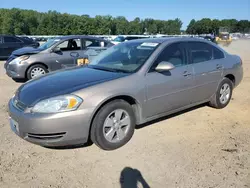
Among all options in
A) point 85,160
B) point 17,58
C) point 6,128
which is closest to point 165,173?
point 85,160

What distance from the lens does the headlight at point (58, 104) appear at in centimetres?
366

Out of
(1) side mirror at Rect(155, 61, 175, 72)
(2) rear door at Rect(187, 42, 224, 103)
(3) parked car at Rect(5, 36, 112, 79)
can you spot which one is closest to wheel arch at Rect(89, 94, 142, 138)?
(1) side mirror at Rect(155, 61, 175, 72)

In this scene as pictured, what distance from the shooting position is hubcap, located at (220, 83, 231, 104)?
5910 millimetres

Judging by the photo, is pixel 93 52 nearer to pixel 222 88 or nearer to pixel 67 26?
pixel 222 88

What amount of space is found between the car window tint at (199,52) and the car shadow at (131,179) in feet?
8.26

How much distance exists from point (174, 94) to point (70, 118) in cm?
188

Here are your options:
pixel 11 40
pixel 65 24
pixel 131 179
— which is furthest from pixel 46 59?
pixel 65 24

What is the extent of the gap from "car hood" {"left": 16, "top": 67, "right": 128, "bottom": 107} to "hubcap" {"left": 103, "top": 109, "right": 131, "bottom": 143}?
507 millimetres

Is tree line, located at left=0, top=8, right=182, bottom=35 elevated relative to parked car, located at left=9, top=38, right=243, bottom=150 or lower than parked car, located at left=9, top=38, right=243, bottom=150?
elevated

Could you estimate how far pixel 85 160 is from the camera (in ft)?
12.3

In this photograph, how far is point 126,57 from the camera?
192 inches

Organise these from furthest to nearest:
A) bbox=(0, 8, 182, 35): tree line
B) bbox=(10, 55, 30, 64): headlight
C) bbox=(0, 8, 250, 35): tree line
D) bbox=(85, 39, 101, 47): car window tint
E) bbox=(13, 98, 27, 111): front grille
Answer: bbox=(0, 8, 250, 35): tree line < bbox=(0, 8, 182, 35): tree line < bbox=(85, 39, 101, 47): car window tint < bbox=(10, 55, 30, 64): headlight < bbox=(13, 98, 27, 111): front grille

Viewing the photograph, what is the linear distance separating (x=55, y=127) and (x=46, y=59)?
5.85 metres

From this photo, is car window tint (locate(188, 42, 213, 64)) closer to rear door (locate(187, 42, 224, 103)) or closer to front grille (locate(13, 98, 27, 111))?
rear door (locate(187, 42, 224, 103))
